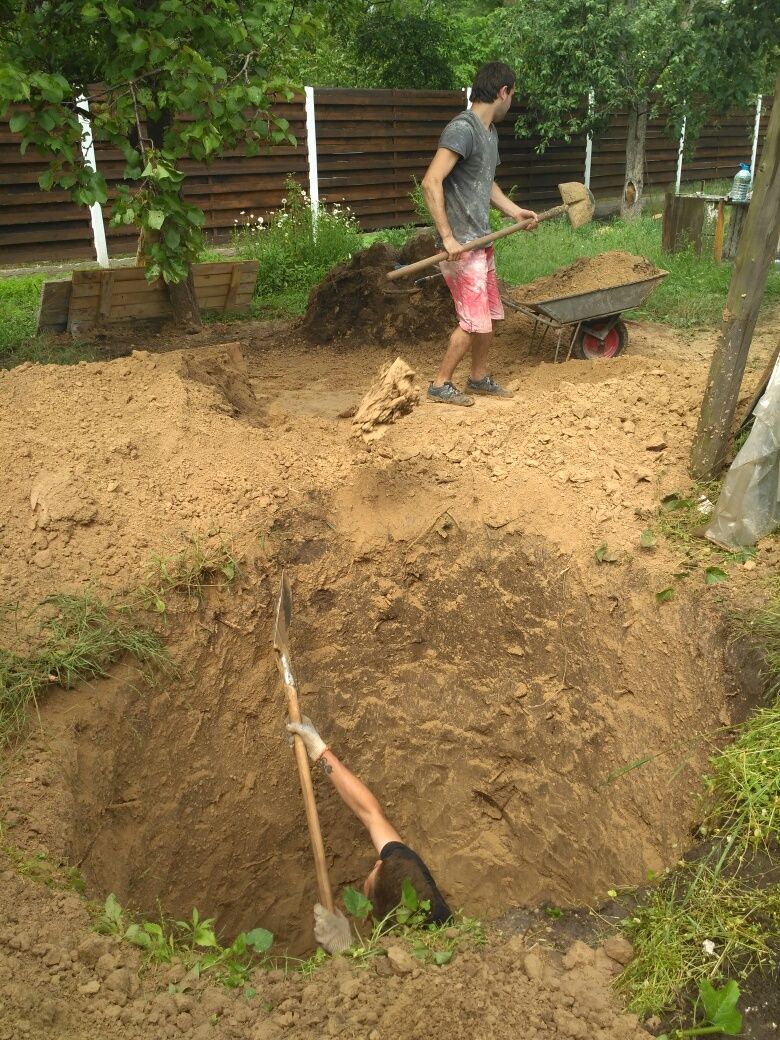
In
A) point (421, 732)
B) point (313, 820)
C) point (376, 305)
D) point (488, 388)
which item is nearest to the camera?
point (313, 820)

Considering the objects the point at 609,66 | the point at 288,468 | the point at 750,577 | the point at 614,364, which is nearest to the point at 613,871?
the point at 750,577

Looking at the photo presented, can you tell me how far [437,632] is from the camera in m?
4.24

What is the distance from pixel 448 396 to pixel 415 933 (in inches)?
136

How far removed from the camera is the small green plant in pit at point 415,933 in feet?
8.09

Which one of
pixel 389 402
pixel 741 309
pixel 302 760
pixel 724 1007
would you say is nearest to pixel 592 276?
pixel 389 402

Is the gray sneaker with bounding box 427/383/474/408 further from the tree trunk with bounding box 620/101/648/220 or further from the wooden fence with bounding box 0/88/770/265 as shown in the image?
the tree trunk with bounding box 620/101/648/220

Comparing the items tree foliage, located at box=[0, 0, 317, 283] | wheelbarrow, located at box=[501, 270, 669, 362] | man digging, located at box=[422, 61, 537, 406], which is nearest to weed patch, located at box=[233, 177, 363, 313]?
tree foliage, located at box=[0, 0, 317, 283]

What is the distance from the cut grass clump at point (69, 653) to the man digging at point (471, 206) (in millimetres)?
2610

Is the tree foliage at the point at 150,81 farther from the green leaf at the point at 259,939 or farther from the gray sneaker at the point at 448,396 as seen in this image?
the green leaf at the point at 259,939

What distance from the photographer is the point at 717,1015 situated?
2.15 meters

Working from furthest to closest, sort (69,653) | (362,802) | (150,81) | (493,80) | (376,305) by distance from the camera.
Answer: (376,305) → (150,81) → (493,80) → (69,653) → (362,802)

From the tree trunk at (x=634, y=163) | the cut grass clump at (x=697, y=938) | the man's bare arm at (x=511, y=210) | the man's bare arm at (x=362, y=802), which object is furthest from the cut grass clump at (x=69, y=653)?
the tree trunk at (x=634, y=163)

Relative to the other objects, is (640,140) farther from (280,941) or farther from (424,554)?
(280,941)

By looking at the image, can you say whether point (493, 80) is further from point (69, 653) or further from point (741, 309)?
point (69, 653)
